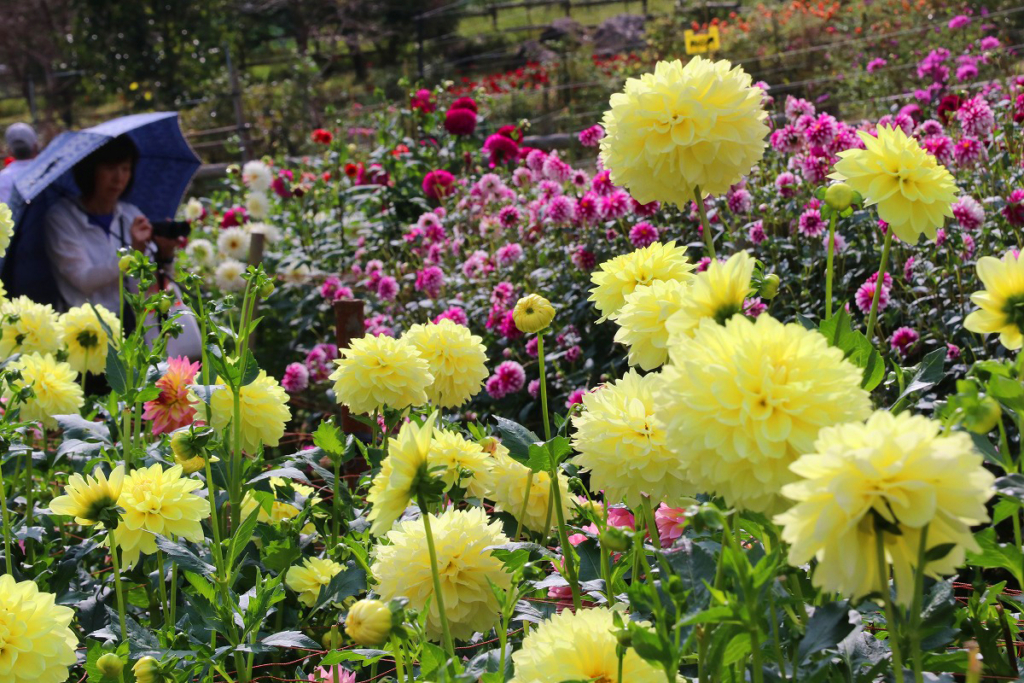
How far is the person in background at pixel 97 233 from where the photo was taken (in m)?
3.69

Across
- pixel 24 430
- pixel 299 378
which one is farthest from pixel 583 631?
pixel 299 378

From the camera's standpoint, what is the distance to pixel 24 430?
1.75 meters

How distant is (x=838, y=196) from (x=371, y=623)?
54cm

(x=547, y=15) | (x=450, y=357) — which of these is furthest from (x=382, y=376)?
(x=547, y=15)

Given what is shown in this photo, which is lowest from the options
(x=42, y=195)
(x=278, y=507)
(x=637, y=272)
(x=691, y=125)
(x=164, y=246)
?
(x=164, y=246)

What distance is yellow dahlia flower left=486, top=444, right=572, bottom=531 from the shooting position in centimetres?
120

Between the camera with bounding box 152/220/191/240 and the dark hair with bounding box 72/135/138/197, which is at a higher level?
the dark hair with bounding box 72/135/138/197

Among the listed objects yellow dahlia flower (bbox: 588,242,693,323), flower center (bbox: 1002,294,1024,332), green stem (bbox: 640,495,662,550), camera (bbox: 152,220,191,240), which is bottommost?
camera (bbox: 152,220,191,240)

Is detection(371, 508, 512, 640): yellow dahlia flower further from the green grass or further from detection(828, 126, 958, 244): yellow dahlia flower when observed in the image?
the green grass

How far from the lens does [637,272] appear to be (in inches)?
39.8

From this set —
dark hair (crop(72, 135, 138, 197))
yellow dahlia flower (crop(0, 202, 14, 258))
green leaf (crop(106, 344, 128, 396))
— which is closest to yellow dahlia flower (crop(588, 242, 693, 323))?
green leaf (crop(106, 344, 128, 396))

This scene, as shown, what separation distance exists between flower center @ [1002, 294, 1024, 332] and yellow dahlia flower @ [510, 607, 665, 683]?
1.31 ft

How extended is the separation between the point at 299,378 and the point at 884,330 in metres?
1.78

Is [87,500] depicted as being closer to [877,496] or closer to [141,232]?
[877,496]
